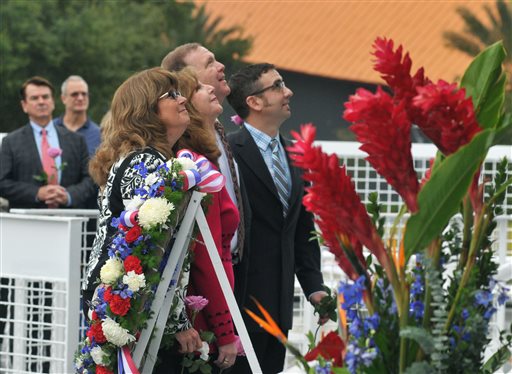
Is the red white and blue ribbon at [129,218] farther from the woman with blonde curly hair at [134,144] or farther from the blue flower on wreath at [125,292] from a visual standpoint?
the blue flower on wreath at [125,292]

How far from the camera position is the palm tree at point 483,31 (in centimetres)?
4722

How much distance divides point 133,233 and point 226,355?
0.83 metres

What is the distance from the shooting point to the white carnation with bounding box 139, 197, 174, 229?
4676mm

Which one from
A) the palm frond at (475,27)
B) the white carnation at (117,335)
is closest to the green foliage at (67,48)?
the palm frond at (475,27)

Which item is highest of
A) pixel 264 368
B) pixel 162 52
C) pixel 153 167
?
pixel 162 52

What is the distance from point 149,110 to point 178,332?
35.0 inches

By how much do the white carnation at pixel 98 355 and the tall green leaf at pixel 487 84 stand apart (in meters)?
2.28

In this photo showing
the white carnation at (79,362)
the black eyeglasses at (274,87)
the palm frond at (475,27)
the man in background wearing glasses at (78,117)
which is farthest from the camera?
the palm frond at (475,27)

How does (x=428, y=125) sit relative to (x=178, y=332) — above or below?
above

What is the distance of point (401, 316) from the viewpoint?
2.87 m

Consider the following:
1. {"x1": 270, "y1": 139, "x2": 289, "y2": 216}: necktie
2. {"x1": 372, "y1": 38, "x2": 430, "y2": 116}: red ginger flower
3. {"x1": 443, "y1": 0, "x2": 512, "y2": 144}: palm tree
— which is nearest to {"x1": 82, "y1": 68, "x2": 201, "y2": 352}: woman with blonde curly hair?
{"x1": 270, "y1": 139, "x2": 289, "y2": 216}: necktie

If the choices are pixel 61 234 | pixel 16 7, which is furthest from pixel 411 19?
pixel 61 234

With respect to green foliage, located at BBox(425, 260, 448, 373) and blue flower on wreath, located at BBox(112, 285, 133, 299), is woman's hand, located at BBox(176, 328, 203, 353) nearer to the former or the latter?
blue flower on wreath, located at BBox(112, 285, 133, 299)

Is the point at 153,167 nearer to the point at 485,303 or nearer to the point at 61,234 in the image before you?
the point at 61,234
